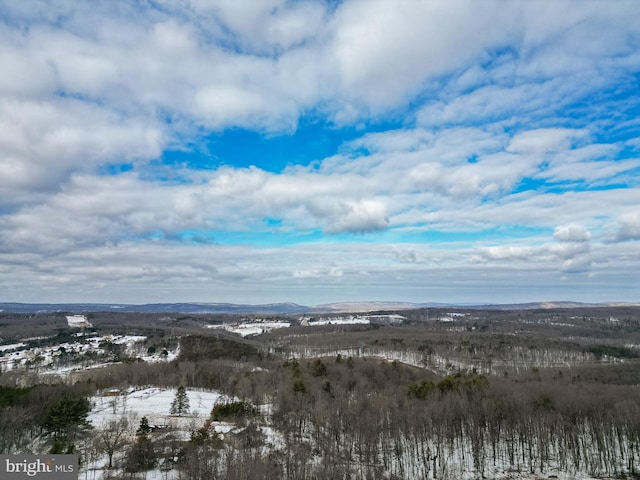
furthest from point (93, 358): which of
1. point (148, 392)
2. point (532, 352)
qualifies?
point (532, 352)

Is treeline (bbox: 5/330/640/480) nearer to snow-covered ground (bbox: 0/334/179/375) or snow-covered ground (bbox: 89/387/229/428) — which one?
snow-covered ground (bbox: 89/387/229/428)

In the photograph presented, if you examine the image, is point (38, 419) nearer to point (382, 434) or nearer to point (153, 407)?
point (153, 407)

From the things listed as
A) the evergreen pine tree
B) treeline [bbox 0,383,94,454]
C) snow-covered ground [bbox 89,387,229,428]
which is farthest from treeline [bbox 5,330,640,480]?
the evergreen pine tree

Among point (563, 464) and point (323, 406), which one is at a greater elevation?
point (323, 406)

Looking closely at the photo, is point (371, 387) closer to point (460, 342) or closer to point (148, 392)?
point (148, 392)

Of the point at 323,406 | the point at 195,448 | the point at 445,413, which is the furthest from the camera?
the point at 323,406

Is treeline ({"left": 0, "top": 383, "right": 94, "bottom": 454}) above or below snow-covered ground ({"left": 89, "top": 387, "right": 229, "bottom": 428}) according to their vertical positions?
above

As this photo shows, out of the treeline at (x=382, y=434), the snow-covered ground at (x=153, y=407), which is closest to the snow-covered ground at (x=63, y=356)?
the snow-covered ground at (x=153, y=407)

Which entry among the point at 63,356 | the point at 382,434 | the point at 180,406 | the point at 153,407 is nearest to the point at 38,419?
the point at 180,406

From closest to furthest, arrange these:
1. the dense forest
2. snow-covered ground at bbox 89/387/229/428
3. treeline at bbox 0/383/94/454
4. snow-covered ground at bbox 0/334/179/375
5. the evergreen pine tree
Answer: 1. the dense forest
2. treeline at bbox 0/383/94/454
3. snow-covered ground at bbox 89/387/229/428
4. the evergreen pine tree
5. snow-covered ground at bbox 0/334/179/375

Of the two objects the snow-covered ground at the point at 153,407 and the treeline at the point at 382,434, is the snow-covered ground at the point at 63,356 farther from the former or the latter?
the treeline at the point at 382,434

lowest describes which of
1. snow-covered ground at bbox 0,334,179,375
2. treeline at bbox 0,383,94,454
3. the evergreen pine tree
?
snow-covered ground at bbox 0,334,179,375
